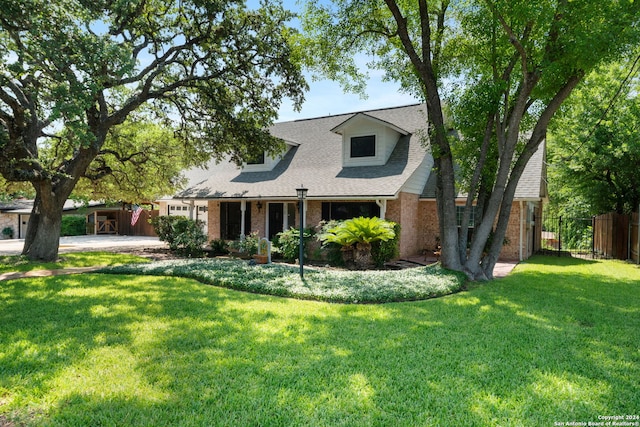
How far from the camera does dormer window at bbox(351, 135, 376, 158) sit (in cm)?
1579

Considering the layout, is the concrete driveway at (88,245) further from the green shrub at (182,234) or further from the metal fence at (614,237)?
the metal fence at (614,237)

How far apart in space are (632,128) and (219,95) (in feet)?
54.4

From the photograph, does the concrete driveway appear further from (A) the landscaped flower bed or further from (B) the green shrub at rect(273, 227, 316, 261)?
(B) the green shrub at rect(273, 227, 316, 261)

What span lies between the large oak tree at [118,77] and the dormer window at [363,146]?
3.66 meters

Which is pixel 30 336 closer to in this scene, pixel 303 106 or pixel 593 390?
pixel 593 390

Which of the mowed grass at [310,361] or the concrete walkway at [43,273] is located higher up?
the concrete walkway at [43,273]

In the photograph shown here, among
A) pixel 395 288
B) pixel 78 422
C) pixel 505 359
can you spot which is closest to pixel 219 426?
pixel 78 422

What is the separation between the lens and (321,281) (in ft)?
30.4

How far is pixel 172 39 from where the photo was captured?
12484 mm

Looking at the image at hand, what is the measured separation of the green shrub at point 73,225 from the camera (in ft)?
96.3

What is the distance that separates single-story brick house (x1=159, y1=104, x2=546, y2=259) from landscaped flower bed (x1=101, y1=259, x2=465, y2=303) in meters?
3.81

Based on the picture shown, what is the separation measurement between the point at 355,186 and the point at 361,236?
2.75 meters

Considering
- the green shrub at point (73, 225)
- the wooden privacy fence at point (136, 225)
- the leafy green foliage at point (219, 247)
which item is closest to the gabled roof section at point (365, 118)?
the leafy green foliage at point (219, 247)

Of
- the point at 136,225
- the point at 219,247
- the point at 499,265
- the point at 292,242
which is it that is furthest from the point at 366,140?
the point at 136,225
